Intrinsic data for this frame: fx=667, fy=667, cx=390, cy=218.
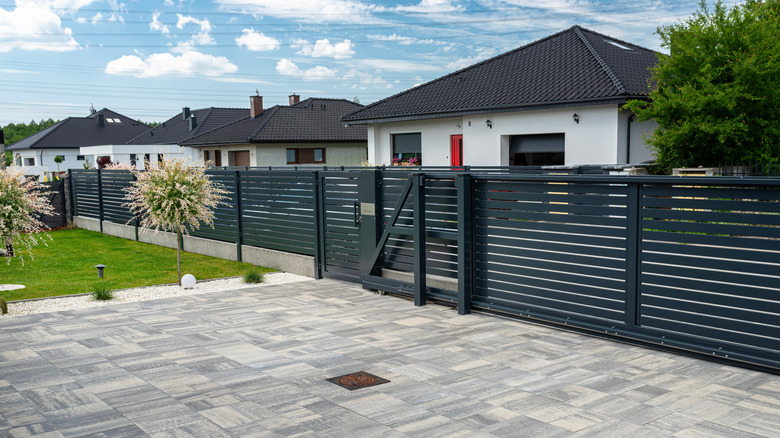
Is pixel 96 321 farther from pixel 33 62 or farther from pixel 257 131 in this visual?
pixel 33 62

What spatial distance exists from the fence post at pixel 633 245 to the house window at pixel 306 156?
35654 mm

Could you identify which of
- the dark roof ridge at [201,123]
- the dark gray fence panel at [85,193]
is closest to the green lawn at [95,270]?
the dark gray fence panel at [85,193]

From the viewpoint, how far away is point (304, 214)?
1089 centimetres

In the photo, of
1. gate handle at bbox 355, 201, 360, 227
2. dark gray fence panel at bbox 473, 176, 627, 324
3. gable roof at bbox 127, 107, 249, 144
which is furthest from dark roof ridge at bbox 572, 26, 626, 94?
gable roof at bbox 127, 107, 249, 144

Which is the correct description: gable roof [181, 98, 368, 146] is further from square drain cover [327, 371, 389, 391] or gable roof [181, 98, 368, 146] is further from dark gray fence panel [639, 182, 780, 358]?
dark gray fence panel [639, 182, 780, 358]

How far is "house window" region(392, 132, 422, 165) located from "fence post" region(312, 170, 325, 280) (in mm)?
15257

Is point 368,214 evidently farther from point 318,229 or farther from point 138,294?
point 138,294

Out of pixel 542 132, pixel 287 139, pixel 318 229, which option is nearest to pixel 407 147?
pixel 542 132

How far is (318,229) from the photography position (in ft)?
34.8

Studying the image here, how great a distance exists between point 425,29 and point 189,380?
55963mm

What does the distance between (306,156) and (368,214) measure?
108 ft

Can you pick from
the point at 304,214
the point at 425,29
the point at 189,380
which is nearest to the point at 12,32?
the point at 425,29

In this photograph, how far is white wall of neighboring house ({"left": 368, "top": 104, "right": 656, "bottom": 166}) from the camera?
19.6 meters

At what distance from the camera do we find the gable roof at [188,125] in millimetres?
52384
